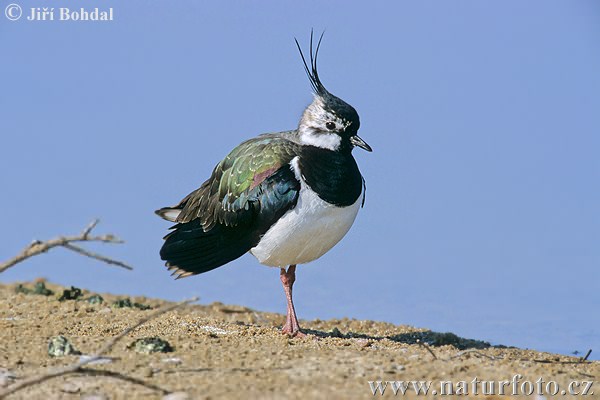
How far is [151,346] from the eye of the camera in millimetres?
5496

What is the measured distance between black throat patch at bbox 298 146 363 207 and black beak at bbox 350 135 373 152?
12 cm

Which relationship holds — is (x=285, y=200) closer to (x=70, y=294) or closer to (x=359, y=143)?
(x=359, y=143)

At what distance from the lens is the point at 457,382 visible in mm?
4957

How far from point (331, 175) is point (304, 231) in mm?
490

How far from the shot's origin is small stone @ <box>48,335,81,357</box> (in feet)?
18.0

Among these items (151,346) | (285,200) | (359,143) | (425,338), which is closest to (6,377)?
(151,346)

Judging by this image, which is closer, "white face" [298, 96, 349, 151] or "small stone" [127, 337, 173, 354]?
"small stone" [127, 337, 173, 354]

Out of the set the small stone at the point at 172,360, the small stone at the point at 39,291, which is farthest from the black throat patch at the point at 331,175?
the small stone at the point at 39,291

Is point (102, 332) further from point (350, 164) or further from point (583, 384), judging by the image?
point (583, 384)

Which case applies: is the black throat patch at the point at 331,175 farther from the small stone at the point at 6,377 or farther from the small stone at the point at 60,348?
the small stone at the point at 6,377

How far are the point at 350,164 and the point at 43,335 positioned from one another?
2653 millimetres

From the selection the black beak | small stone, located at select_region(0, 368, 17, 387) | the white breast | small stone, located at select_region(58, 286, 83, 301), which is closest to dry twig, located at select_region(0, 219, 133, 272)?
small stone, located at select_region(0, 368, 17, 387)

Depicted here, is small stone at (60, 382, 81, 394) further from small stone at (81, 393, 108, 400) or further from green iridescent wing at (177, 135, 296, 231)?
green iridescent wing at (177, 135, 296, 231)

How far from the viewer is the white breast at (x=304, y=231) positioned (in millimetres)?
6652
